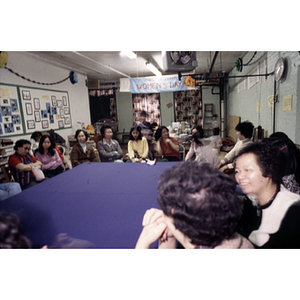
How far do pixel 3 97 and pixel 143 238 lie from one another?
194 centimetres

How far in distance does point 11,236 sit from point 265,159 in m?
1.57

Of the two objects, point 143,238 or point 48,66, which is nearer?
point 143,238

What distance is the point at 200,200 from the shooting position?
0.80 metres

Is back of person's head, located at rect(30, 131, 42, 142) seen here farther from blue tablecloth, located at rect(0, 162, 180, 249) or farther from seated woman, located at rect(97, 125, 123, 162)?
seated woman, located at rect(97, 125, 123, 162)

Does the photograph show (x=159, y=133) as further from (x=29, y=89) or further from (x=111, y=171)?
(x=29, y=89)

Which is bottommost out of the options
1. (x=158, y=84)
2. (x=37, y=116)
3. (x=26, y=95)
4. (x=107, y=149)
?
(x=107, y=149)

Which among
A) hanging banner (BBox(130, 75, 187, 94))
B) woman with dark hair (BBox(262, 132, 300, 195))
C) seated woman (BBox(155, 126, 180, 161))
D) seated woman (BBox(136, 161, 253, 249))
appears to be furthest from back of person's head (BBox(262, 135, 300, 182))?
hanging banner (BBox(130, 75, 187, 94))

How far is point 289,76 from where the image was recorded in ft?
6.46

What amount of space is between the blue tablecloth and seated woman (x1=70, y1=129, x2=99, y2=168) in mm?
579

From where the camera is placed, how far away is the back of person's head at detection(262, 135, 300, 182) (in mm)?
1183

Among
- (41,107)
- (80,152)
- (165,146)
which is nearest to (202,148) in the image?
(165,146)

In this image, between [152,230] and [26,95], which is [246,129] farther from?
[26,95]

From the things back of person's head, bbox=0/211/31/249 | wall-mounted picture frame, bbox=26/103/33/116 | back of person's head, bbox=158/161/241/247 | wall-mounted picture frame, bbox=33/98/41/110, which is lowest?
back of person's head, bbox=0/211/31/249

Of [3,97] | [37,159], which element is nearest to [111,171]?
[37,159]
